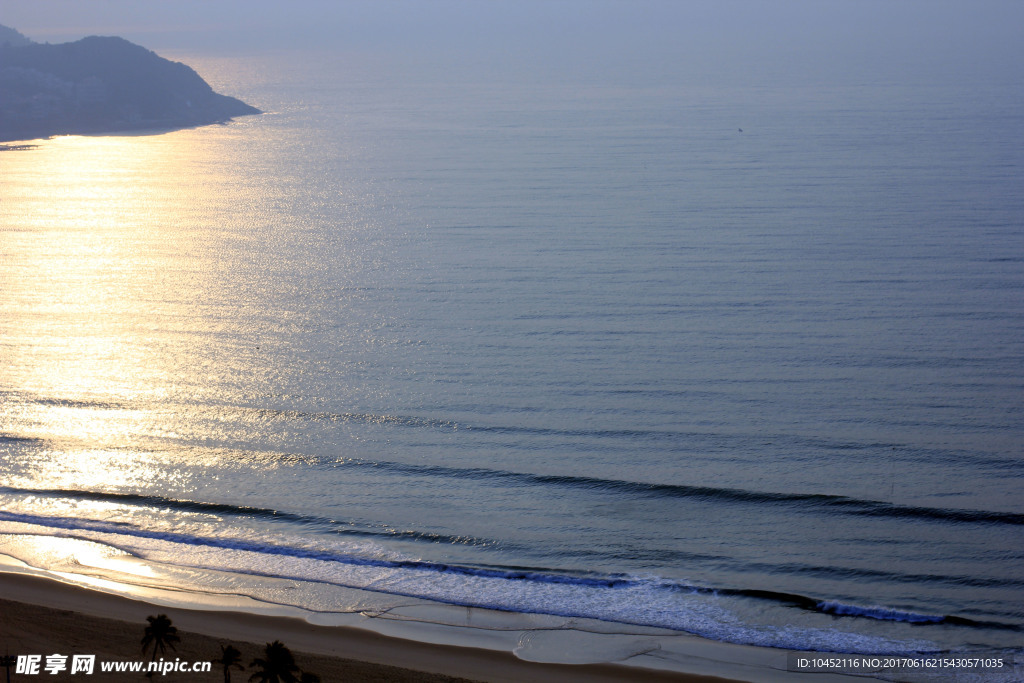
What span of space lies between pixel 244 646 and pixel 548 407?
1349cm

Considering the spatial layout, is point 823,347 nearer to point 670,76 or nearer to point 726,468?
point 726,468

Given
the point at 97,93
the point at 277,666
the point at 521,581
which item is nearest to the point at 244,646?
the point at 277,666

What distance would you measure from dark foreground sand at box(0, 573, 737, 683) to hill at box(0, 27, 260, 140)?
9655 cm

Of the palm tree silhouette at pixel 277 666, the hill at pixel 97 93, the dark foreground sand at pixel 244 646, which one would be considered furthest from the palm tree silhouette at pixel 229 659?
the hill at pixel 97 93

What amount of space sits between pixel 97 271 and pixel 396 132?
53.4 meters

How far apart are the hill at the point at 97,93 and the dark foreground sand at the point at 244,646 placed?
96.6 m

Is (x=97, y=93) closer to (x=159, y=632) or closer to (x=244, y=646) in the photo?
(x=244, y=646)

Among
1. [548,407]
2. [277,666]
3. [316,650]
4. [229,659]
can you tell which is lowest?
[316,650]

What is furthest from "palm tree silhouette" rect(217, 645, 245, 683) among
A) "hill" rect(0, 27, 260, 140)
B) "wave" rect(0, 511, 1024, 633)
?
"hill" rect(0, 27, 260, 140)

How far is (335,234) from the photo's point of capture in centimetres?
5238

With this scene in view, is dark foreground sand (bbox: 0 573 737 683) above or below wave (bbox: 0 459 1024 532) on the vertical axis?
below

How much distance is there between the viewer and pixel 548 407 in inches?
1156

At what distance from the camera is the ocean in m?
20.9

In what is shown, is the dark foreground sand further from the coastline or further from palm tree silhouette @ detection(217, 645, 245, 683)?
palm tree silhouette @ detection(217, 645, 245, 683)
